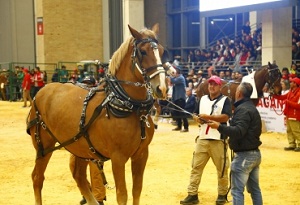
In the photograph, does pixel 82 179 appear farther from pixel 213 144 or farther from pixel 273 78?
pixel 273 78

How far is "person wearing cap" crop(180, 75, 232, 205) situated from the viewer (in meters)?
7.17

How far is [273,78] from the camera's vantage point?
1326 cm

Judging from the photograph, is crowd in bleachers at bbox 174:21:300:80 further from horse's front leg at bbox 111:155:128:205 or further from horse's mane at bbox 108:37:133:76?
horse's front leg at bbox 111:155:128:205

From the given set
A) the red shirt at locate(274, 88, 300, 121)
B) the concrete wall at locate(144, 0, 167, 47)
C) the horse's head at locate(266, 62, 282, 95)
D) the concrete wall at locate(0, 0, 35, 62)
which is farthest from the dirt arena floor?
the concrete wall at locate(144, 0, 167, 47)

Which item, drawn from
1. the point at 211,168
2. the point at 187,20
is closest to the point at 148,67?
the point at 211,168

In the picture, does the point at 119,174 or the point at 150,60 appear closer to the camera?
the point at 150,60

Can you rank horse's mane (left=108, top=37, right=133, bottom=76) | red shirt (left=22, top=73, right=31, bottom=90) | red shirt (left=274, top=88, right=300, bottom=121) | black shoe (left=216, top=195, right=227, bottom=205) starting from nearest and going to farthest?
horse's mane (left=108, top=37, right=133, bottom=76) < black shoe (left=216, top=195, right=227, bottom=205) < red shirt (left=274, top=88, right=300, bottom=121) < red shirt (left=22, top=73, right=31, bottom=90)

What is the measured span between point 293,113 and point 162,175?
4.54 metres

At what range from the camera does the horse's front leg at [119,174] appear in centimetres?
559

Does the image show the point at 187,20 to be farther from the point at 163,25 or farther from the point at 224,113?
the point at 224,113

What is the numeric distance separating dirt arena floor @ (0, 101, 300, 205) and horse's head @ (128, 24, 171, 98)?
9.43 feet

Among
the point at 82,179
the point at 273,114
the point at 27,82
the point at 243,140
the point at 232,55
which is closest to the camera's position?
the point at 243,140

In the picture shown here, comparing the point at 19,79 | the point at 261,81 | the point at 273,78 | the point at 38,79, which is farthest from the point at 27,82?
the point at 273,78

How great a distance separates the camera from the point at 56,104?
648cm
